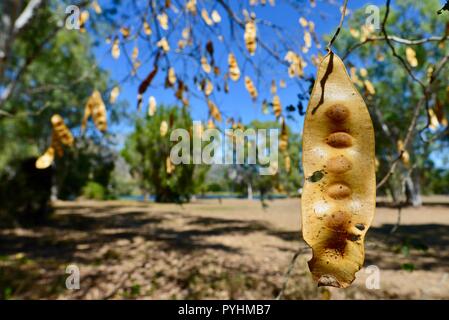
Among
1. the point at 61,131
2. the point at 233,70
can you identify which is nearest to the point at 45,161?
the point at 61,131

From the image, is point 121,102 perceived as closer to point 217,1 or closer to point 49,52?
point 49,52

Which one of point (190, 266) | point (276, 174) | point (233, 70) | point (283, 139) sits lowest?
point (190, 266)

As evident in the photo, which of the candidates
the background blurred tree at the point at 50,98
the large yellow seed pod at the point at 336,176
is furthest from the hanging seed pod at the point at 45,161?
the background blurred tree at the point at 50,98

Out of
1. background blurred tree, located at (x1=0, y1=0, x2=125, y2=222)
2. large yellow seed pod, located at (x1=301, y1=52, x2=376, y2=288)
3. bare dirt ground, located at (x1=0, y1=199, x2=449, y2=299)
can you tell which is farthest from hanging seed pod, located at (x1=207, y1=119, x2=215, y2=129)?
background blurred tree, located at (x1=0, y1=0, x2=125, y2=222)

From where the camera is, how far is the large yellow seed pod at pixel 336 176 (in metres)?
0.51

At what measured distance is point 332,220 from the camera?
0.52 m

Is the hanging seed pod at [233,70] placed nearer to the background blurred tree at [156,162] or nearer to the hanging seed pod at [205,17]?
the hanging seed pod at [205,17]

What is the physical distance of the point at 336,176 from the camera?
1.81 feet

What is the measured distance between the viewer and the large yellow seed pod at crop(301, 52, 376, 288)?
51cm

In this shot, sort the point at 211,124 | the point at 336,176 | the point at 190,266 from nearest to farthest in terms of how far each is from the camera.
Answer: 1. the point at 336,176
2. the point at 211,124
3. the point at 190,266

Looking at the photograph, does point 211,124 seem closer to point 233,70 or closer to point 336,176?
point 233,70

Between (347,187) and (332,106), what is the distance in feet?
0.42

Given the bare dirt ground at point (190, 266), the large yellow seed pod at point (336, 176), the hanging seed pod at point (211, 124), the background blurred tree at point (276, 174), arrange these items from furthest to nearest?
the bare dirt ground at point (190, 266), the background blurred tree at point (276, 174), the hanging seed pod at point (211, 124), the large yellow seed pod at point (336, 176)
